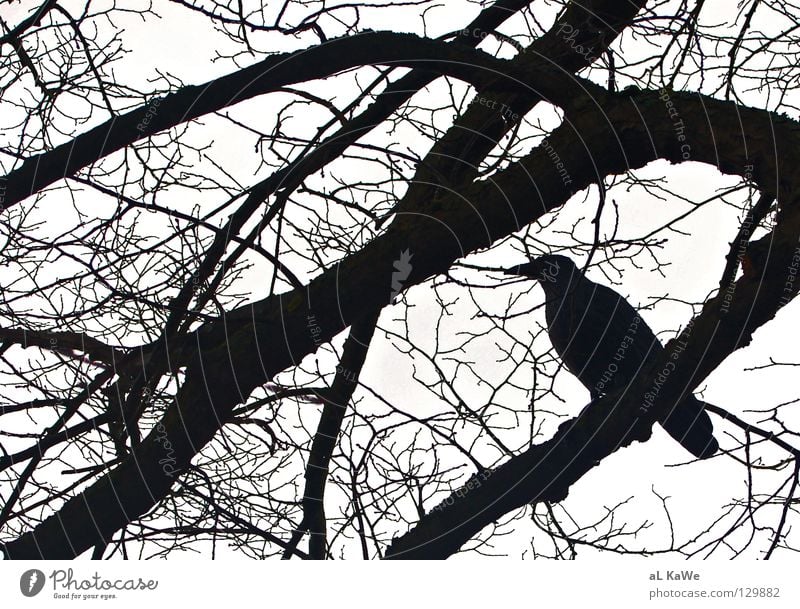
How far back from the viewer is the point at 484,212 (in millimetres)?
2561

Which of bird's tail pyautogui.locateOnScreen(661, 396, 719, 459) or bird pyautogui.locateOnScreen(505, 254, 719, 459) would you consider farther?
bird pyautogui.locateOnScreen(505, 254, 719, 459)

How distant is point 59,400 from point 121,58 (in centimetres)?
138

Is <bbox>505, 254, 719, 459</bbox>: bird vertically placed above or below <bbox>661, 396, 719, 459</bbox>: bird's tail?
above

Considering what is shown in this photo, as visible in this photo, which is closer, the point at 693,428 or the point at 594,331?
the point at 693,428

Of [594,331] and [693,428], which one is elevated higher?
[594,331]

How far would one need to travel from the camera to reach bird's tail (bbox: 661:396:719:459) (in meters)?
2.71

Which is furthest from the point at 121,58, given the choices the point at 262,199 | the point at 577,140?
the point at 577,140

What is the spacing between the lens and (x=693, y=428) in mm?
2801

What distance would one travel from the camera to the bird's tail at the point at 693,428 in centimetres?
271

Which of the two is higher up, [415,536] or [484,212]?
[484,212]

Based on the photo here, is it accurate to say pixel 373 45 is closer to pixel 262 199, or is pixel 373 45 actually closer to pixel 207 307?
pixel 262 199

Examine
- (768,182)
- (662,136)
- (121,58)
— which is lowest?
(768,182)

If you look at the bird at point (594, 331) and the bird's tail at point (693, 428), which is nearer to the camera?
the bird's tail at point (693, 428)

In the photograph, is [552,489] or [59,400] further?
[59,400]
